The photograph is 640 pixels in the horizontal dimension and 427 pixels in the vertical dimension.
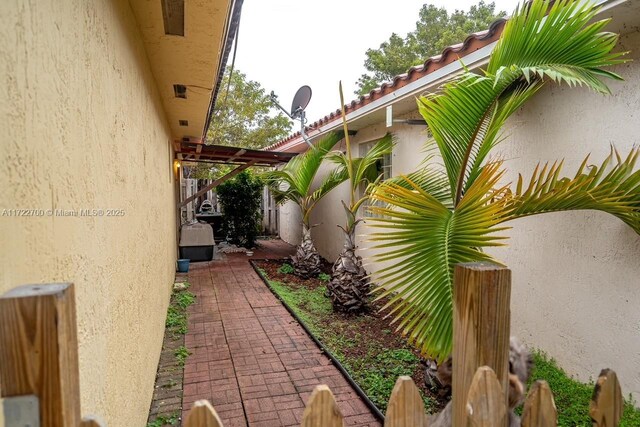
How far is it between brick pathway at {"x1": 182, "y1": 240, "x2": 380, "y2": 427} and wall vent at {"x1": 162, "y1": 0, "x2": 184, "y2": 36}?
3.19m

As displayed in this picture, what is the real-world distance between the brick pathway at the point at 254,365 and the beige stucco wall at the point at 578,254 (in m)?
2.00

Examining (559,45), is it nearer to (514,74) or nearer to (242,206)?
(514,74)

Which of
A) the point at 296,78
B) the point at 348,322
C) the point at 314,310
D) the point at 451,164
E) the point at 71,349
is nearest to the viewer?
the point at 71,349

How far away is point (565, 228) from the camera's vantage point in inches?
133

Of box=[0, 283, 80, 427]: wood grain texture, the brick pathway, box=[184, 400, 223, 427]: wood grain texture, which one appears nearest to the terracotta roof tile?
the brick pathway

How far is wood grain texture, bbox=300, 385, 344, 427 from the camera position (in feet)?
2.87

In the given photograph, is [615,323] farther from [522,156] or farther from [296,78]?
[296,78]

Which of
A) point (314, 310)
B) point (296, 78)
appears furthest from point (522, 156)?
point (296, 78)

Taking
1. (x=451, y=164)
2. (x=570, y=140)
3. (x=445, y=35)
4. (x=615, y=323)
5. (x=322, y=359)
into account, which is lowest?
(x=322, y=359)

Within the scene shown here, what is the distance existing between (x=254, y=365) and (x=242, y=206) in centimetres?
810

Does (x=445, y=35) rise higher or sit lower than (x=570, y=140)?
higher

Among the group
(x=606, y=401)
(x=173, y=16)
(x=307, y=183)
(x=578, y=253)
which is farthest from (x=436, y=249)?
(x=307, y=183)

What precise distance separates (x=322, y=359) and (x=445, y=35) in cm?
2102

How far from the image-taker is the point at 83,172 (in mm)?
1416
